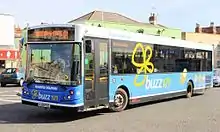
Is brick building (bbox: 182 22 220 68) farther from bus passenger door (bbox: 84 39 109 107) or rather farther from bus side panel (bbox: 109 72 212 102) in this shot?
bus passenger door (bbox: 84 39 109 107)

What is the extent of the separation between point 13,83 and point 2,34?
21852 mm

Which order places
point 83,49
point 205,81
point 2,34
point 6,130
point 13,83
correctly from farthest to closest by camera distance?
point 2,34 < point 13,83 < point 205,81 < point 83,49 < point 6,130

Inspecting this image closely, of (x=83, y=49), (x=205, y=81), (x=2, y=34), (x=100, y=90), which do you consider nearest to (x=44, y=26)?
(x=83, y=49)

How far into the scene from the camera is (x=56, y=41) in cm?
1251

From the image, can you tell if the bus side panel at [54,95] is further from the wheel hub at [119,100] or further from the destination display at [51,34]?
the wheel hub at [119,100]

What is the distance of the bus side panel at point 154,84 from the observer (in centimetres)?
1448

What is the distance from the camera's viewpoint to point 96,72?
13.0 metres

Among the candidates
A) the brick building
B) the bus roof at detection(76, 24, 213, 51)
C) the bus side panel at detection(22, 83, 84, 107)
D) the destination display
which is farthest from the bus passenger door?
the brick building

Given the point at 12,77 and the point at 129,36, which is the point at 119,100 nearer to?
the point at 129,36

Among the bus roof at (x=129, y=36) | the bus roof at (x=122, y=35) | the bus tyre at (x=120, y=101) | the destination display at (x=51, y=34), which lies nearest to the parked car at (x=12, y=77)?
the bus roof at (x=129, y=36)

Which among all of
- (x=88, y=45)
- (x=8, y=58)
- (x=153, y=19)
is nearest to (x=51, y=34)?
(x=88, y=45)

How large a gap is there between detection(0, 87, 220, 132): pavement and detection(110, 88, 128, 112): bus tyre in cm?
28

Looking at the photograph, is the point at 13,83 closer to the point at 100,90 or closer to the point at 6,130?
the point at 100,90

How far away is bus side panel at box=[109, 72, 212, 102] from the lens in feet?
47.5
